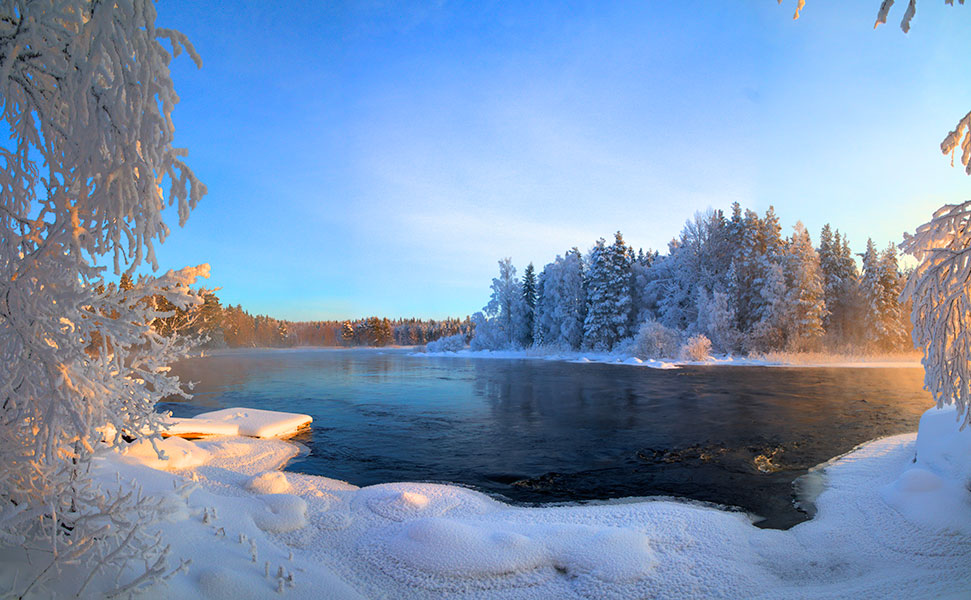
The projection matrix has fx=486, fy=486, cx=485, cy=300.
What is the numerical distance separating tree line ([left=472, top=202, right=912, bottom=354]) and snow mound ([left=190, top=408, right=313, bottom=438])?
3447cm

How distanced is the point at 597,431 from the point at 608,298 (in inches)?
1491

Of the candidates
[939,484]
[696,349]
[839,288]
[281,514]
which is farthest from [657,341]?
[281,514]

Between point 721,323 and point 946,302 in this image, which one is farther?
point 721,323

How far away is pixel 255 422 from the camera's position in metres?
12.0

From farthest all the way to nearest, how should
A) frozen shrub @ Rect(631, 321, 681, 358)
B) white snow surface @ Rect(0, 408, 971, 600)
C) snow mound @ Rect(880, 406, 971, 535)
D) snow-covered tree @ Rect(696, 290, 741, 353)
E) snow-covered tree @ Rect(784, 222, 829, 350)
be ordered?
snow-covered tree @ Rect(696, 290, 741, 353) < frozen shrub @ Rect(631, 321, 681, 358) < snow-covered tree @ Rect(784, 222, 829, 350) < snow mound @ Rect(880, 406, 971, 535) < white snow surface @ Rect(0, 408, 971, 600)

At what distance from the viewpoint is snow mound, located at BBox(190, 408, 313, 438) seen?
37.2ft

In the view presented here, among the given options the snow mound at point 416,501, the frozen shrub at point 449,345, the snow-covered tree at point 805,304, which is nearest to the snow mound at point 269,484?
the snow mound at point 416,501

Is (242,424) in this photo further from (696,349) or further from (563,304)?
(563,304)

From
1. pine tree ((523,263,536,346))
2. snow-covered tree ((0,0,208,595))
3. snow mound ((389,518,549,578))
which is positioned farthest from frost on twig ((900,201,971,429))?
pine tree ((523,263,536,346))

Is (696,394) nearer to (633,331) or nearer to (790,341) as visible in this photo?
(790,341)

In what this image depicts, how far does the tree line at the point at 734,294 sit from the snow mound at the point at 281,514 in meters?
39.0

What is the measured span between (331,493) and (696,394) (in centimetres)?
1718

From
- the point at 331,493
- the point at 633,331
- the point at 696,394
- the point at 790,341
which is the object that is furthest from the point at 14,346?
the point at 633,331

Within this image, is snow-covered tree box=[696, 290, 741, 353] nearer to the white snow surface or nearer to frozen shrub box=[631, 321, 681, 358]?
frozen shrub box=[631, 321, 681, 358]
